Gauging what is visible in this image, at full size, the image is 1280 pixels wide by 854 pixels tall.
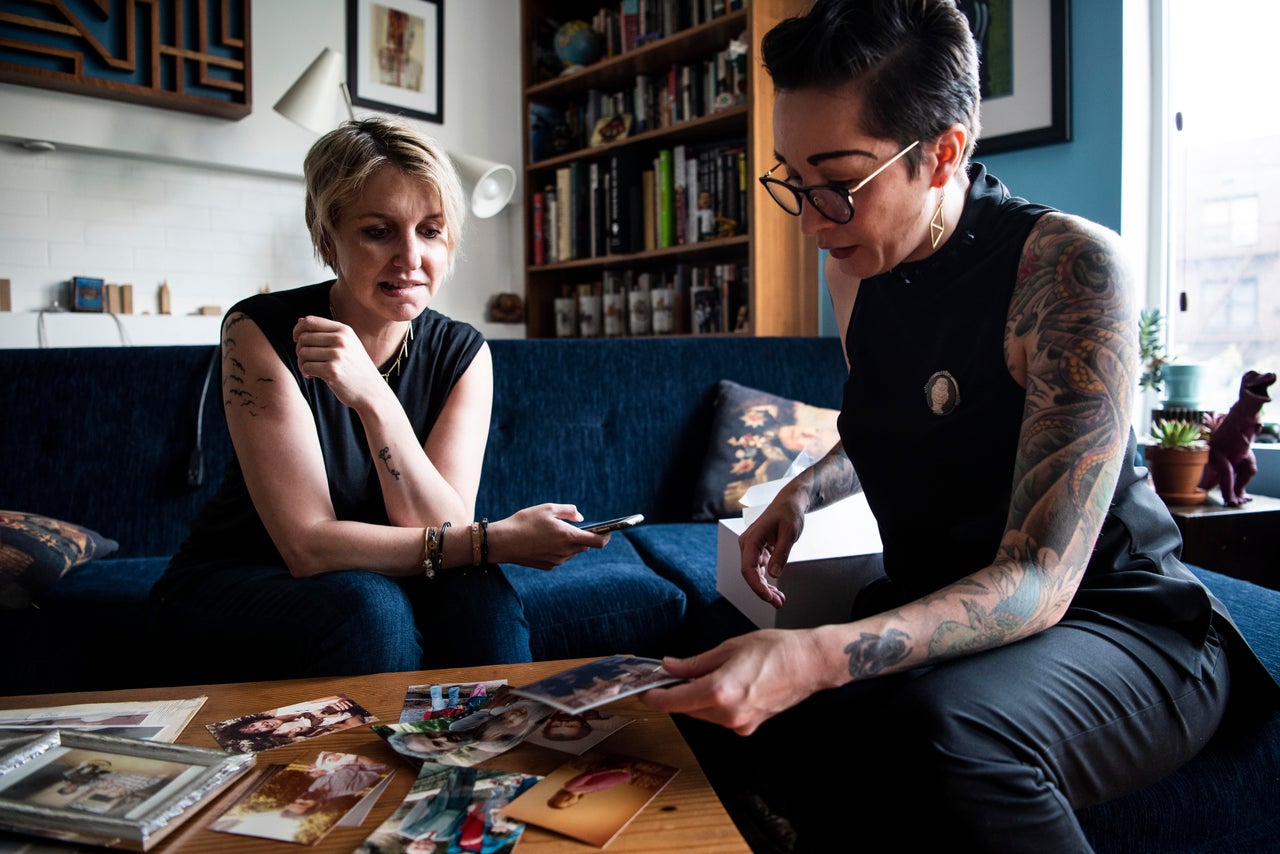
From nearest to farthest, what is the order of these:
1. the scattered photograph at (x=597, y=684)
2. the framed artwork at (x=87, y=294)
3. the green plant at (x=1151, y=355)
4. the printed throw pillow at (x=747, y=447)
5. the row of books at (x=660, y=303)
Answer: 1. the scattered photograph at (x=597, y=684)
2. the printed throw pillow at (x=747, y=447)
3. the green plant at (x=1151, y=355)
4. the framed artwork at (x=87, y=294)
5. the row of books at (x=660, y=303)

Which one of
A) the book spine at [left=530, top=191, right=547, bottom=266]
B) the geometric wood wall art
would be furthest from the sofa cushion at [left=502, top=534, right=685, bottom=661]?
the book spine at [left=530, top=191, right=547, bottom=266]

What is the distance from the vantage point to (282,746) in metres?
0.88

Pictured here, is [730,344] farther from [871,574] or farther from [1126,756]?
[1126,756]

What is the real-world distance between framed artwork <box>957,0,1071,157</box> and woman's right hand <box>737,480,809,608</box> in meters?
1.86

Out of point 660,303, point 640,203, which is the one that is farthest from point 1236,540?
point 640,203

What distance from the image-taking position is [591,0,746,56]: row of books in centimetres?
317

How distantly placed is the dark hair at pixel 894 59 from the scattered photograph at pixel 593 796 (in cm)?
71

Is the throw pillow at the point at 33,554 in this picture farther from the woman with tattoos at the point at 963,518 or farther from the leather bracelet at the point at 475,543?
the woman with tattoos at the point at 963,518

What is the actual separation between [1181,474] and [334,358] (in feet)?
6.29

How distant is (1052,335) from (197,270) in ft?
10.3

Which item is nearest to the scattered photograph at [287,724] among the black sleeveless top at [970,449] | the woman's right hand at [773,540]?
the woman's right hand at [773,540]

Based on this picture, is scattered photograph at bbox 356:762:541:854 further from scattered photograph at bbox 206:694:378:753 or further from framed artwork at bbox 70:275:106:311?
framed artwork at bbox 70:275:106:311

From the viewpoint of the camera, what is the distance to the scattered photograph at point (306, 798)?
0.73 metres

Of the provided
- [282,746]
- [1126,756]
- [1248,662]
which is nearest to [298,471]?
[282,746]
